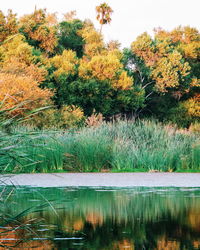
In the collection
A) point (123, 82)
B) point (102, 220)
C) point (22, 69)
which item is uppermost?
point (123, 82)

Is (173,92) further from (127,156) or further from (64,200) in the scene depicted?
(64,200)

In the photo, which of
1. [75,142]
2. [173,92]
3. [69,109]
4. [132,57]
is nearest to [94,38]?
[132,57]

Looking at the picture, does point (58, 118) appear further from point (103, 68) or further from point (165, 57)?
point (165, 57)

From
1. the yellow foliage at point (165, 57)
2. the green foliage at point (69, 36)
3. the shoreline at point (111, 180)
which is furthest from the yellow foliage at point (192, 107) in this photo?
the shoreline at point (111, 180)

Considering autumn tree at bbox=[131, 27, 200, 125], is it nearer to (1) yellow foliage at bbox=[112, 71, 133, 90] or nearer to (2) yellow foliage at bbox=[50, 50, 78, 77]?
(1) yellow foliage at bbox=[112, 71, 133, 90]

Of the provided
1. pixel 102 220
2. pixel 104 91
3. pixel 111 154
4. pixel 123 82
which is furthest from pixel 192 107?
pixel 102 220

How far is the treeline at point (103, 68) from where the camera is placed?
36.1 m

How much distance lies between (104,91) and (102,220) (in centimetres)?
2999

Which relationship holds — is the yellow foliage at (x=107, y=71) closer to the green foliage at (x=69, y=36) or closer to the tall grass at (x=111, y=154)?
the green foliage at (x=69, y=36)

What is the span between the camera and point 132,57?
4425cm

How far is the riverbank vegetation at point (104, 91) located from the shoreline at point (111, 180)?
53.9 inches

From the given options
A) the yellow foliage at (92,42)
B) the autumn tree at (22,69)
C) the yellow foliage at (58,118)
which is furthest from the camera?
the yellow foliage at (92,42)

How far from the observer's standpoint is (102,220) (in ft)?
28.7

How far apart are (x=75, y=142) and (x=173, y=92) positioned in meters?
26.9
